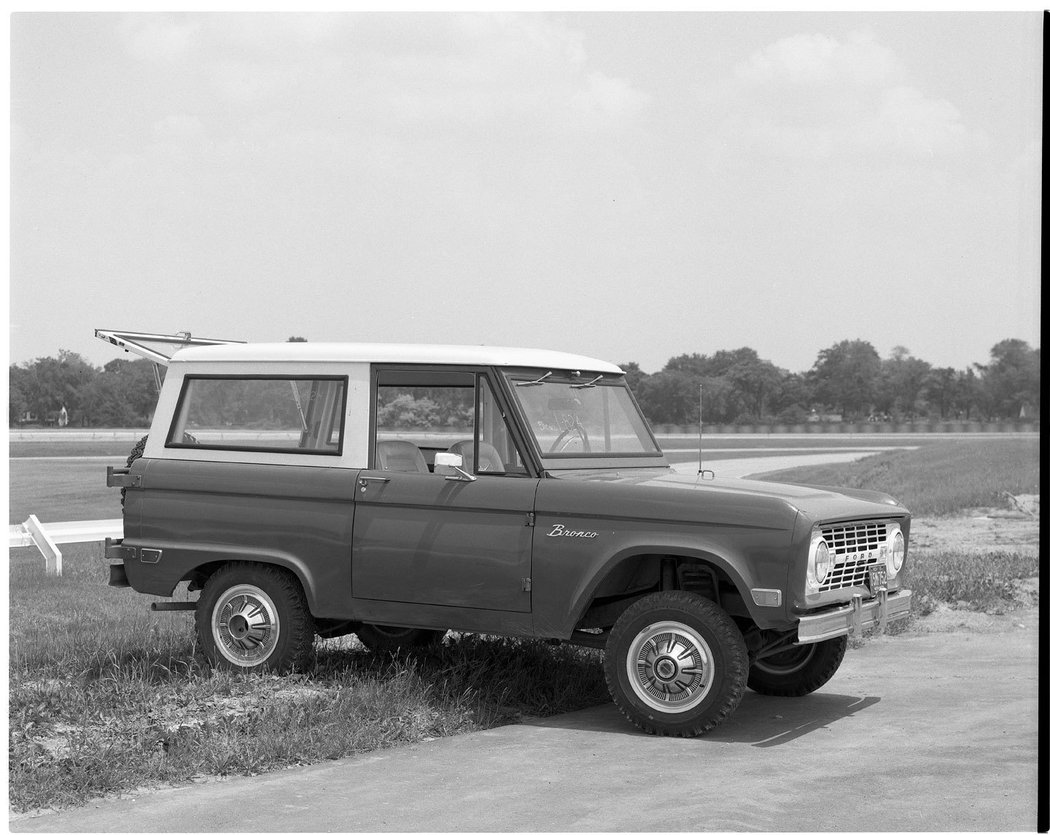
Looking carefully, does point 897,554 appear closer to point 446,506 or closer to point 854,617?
point 854,617

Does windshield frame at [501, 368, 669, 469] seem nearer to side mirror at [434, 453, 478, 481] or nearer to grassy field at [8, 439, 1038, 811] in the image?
side mirror at [434, 453, 478, 481]

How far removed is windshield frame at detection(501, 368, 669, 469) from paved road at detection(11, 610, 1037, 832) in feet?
5.08

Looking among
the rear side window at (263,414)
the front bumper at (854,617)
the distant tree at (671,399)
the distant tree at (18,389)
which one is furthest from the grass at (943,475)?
the distant tree at (18,389)

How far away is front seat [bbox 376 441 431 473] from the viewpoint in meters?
8.91

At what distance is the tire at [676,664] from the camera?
7.73 m

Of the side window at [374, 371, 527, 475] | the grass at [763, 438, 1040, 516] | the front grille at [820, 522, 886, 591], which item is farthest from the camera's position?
the grass at [763, 438, 1040, 516]

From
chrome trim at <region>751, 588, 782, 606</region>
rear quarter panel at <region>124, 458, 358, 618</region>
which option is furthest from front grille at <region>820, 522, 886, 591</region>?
rear quarter panel at <region>124, 458, 358, 618</region>

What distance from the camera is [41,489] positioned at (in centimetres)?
3841

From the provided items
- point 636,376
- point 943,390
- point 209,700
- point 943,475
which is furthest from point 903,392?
point 209,700

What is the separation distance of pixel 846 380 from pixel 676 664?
93568mm

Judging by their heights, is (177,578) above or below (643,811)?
above

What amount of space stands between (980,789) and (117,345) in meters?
6.78

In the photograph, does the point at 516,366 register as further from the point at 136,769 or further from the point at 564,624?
the point at 136,769

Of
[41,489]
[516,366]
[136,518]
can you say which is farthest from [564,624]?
[41,489]
